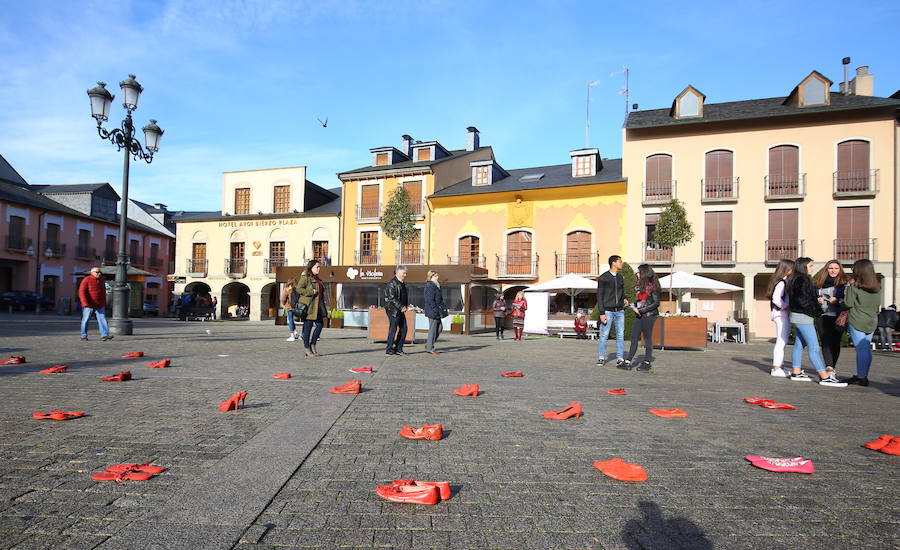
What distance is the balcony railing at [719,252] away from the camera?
970 inches

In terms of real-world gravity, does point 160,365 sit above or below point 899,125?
below

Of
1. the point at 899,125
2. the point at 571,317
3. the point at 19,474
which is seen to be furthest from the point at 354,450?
the point at 899,125

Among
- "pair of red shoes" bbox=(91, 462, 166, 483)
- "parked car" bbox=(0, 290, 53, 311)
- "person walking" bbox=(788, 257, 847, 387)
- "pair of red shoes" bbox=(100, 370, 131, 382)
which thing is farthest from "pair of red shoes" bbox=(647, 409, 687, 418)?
"parked car" bbox=(0, 290, 53, 311)

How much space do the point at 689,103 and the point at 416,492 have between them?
27.9 m

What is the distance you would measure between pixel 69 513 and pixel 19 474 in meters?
0.77

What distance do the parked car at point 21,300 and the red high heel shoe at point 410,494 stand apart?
38065mm

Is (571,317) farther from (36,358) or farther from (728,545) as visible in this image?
(728,545)

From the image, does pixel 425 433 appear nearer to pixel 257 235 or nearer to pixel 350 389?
pixel 350 389

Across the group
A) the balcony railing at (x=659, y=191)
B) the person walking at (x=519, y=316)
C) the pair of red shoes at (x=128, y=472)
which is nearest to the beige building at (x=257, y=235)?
the balcony railing at (x=659, y=191)

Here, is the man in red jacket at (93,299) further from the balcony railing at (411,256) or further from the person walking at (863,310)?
the balcony railing at (411,256)

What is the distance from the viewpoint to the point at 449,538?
7.13 feet

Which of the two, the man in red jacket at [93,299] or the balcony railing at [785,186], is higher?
the balcony railing at [785,186]

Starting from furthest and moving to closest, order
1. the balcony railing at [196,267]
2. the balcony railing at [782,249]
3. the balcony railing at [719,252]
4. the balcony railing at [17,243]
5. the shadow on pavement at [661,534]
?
the balcony railing at [196,267] → the balcony railing at [17,243] → the balcony railing at [719,252] → the balcony railing at [782,249] → the shadow on pavement at [661,534]

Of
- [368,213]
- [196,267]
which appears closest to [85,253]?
[196,267]
